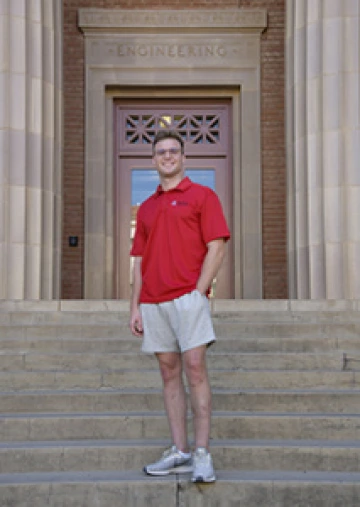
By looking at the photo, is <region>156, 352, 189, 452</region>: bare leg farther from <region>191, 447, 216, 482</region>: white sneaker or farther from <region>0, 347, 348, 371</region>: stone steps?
<region>0, 347, 348, 371</region>: stone steps

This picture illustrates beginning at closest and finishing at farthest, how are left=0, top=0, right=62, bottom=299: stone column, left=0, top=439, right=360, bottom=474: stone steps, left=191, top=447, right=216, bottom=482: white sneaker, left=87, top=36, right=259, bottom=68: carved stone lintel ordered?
left=191, top=447, right=216, bottom=482: white sneaker
left=0, top=439, right=360, bottom=474: stone steps
left=0, top=0, right=62, bottom=299: stone column
left=87, top=36, right=259, bottom=68: carved stone lintel

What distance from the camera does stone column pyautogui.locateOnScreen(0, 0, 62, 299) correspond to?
960 centimetres

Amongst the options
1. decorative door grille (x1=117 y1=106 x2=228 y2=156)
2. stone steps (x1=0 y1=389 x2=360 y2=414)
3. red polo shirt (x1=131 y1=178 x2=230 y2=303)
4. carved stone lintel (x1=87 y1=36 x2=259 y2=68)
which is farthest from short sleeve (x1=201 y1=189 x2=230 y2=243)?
carved stone lintel (x1=87 y1=36 x2=259 y2=68)

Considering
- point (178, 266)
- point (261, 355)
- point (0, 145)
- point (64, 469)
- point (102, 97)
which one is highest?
point (102, 97)

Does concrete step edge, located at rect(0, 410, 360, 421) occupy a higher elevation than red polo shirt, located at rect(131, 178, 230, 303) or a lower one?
lower

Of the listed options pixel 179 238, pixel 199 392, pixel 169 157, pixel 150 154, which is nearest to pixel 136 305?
pixel 179 238

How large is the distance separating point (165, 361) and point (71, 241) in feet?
27.2

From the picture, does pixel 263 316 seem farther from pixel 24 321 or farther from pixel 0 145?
pixel 0 145

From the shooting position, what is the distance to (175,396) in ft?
13.9

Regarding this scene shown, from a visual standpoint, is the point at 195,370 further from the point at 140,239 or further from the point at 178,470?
the point at 140,239

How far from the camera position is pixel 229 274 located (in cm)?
1279

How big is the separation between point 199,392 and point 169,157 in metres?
1.30

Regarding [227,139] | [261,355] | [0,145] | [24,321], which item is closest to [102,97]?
[227,139]

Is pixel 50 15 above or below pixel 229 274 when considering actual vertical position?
above
